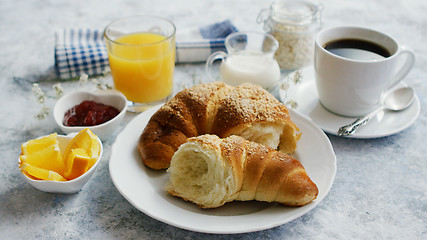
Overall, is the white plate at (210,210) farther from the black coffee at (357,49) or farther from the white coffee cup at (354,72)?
the black coffee at (357,49)

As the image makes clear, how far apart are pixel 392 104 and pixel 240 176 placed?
97cm

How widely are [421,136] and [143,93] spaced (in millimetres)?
1307

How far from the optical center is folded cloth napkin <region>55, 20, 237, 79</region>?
7.19 ft

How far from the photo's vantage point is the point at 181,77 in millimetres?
2242

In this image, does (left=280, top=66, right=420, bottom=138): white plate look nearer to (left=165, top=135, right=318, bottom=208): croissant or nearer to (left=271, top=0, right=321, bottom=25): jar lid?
(left=271, top=0, right=321, bottom=25): jar lid

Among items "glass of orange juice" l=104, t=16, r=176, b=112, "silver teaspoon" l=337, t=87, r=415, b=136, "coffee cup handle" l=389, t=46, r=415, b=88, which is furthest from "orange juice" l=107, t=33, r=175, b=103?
"coffee cup handle" l=389, t=46, r=415, b=88

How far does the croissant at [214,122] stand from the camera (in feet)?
4.91

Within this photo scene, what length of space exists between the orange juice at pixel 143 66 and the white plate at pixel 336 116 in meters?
0.59

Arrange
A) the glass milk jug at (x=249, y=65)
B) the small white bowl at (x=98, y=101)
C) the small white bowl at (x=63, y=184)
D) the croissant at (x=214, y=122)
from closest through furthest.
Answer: the small white bowl at (x=63, y=184) < the croissant at (x=214, y=122) < the small white bowl at (x=98, y=101) < the glass milk jug at (x=249, y=65)

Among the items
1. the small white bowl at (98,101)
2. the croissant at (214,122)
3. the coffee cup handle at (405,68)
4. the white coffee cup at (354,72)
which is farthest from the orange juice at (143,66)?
the coffee cup handle at (405,68)

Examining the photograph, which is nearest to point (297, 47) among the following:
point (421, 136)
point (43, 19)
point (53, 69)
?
point (421, 136)

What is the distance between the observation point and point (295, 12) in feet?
7.19

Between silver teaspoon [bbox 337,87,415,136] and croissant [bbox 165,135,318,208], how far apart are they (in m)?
0.50

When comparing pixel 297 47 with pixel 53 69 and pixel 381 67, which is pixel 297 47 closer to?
pixel 381 67
